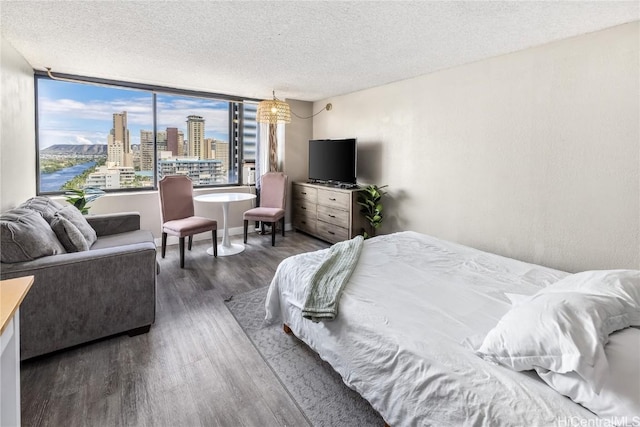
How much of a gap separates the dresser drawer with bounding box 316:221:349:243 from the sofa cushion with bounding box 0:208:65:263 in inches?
123

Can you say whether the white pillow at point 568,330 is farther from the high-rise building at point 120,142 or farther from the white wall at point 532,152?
the high-rise building at point 120,142

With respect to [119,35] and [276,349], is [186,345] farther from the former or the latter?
[119,35]

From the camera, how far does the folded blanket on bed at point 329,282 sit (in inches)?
71.4

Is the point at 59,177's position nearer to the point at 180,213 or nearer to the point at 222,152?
the point at 180,213

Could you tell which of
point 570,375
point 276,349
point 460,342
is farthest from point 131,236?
point 570,375

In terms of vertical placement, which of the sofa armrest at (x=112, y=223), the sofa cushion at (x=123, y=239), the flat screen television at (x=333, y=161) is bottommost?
the sofa cushion at (x=123, y=239)

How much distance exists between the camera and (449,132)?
140 inches

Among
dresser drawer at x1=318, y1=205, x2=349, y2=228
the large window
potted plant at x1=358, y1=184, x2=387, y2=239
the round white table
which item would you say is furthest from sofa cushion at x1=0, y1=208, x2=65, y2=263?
potted plant at x1=358, y1=184, x2=387, y2=239

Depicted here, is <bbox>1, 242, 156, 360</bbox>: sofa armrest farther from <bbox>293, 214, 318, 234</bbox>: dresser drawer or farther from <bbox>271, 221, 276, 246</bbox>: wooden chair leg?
<bbox>293, 214, 318, 234</bbox>: dresser drawer

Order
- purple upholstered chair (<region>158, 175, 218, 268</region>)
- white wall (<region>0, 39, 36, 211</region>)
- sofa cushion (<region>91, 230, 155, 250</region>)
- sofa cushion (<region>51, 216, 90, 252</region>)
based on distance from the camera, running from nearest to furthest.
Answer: sofa cushion (<region>51, 216, 90, 252</region>), white wall (<region>0, 39, 36, 211</region>), sofa cushion (<region>91, 230, 155, 250</region>), purple upholstered chair (<region>158, 175, 218, 268</region>)

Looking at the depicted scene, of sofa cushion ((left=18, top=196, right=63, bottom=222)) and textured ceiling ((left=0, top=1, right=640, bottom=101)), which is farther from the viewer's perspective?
sofa cushion ((left=18, top=196, right=63, bottom=222))

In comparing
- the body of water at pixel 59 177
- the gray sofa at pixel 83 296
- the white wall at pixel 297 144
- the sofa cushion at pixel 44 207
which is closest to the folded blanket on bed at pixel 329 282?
the gray sofa at pixel 83 296

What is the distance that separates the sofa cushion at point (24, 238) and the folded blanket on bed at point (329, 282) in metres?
1.73

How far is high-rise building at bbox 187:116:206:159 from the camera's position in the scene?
16.2ft
